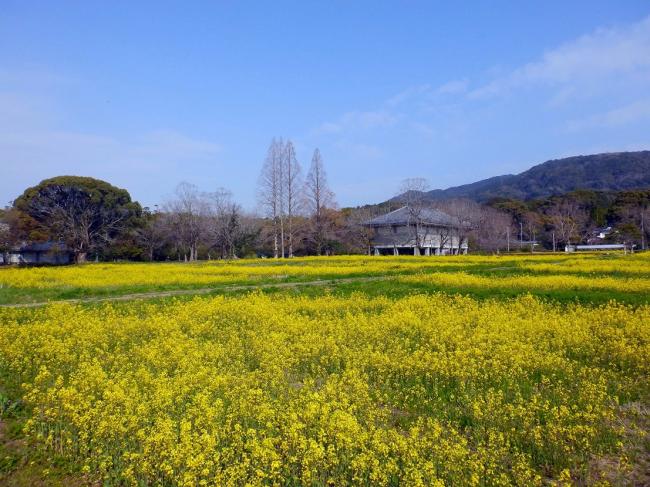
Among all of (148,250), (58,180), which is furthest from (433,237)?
(58,180)

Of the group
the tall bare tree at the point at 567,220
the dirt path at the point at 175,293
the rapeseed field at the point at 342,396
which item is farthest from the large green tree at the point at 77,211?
the tall bare tree at the point at 567,220

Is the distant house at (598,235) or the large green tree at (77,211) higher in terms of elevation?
the large green tree at (77,211)

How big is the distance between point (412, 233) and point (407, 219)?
192cm

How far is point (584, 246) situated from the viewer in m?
71.6

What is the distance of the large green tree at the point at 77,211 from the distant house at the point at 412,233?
30715 mm

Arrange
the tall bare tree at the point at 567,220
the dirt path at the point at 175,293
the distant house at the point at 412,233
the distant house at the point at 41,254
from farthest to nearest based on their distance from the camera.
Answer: the tall bare tree at the point at 567,220, the distant house at the point at 412,233, the distant house at the point at 41,254, the dirt path at the point at 175,293

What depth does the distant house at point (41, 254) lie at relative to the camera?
5310 centimetres

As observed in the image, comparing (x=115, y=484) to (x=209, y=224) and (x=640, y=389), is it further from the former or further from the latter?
(x=209, y=224)

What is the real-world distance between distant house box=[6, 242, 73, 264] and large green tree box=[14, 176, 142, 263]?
16.4ft

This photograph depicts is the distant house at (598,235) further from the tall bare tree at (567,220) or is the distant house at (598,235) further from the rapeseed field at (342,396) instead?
the rapeseed field at (342,396)

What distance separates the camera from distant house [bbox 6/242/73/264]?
53100 mm

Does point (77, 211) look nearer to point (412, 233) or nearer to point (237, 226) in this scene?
point (237, 226)

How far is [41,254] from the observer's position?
2290 inches

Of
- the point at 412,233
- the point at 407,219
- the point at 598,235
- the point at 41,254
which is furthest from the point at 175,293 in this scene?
the point at 598,235
